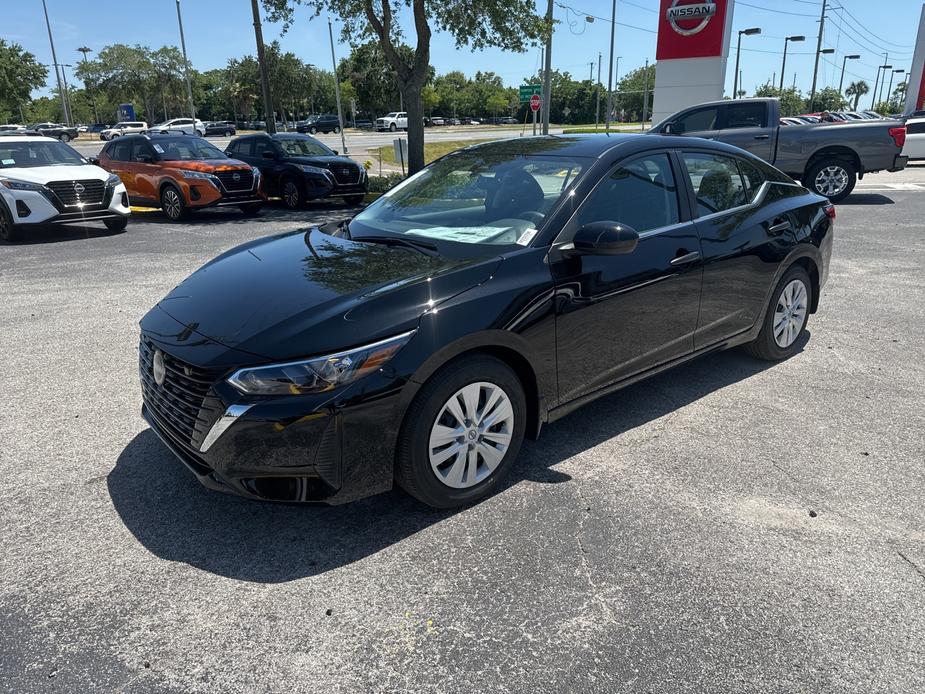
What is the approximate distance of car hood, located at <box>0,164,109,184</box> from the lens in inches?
420

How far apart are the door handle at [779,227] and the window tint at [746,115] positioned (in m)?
10.1

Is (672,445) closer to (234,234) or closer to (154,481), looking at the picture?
(154,481)

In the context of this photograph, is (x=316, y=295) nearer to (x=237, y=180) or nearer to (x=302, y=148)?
(x=237, y=180)

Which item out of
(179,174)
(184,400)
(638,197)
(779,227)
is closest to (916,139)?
(179,174)

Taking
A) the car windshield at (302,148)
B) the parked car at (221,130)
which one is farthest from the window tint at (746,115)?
the parked car at (221,130)

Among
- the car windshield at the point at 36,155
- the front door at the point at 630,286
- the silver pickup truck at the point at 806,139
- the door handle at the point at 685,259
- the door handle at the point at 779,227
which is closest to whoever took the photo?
the front door at the point at 630,286

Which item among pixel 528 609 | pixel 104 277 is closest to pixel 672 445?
pixel 528 609

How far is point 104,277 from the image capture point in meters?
8.12

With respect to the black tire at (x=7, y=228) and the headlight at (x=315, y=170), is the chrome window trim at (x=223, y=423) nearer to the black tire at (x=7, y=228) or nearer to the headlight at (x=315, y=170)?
the black tire at (x=7, y=228)

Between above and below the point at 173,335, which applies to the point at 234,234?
below

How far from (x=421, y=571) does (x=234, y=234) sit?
9.84m

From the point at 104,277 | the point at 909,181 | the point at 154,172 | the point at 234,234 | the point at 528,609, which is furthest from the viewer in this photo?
the point at 909,181

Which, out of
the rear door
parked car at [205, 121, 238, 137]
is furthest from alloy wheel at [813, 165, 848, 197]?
parked car at [205, 121, 238, 137]

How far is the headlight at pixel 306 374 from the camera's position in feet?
8.68
